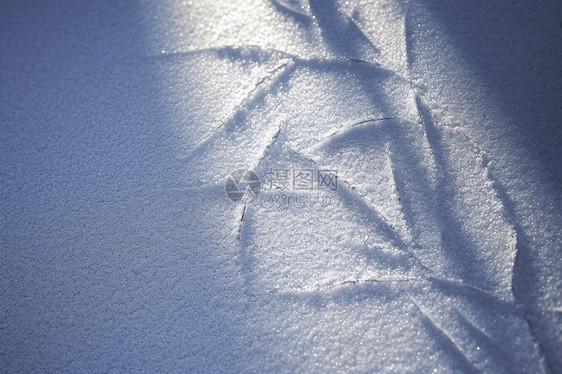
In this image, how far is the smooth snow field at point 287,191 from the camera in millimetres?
434

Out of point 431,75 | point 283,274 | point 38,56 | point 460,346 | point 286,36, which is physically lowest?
point 460,346

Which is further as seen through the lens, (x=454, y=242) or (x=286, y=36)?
(x=286, y=36)

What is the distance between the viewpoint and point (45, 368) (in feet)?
1.48

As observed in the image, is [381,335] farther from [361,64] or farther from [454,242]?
[361,64]

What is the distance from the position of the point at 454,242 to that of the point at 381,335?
0.42ft

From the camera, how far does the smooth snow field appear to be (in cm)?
43

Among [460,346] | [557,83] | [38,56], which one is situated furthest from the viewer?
[38,56]

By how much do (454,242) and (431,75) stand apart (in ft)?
0.72

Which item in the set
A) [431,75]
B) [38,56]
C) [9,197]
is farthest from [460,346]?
[38,56]

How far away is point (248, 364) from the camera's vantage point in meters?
0.43

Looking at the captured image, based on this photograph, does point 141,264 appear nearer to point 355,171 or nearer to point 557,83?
point 355,171

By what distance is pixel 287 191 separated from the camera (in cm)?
50

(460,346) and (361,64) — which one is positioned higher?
(361,64)

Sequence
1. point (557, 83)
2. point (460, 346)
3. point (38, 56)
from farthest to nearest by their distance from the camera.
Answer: point (38, 56) → point (557, 83) → point (460, 346)
